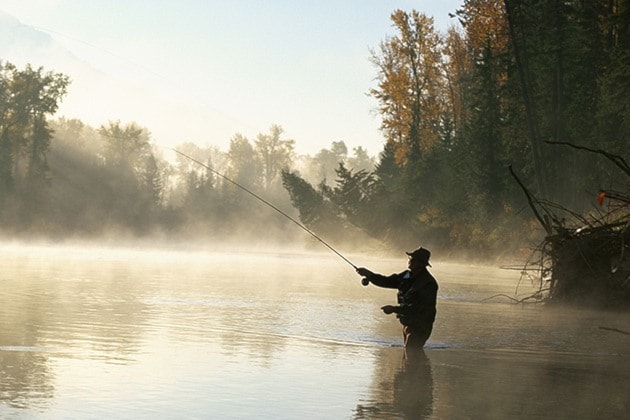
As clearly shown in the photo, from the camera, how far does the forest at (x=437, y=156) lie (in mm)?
46281

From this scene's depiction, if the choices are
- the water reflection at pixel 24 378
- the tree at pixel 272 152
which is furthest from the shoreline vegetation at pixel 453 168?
the tree at pixel 272 152

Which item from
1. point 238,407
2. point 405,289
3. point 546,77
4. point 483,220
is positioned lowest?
point 238,407

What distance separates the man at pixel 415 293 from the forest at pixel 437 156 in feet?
16.5

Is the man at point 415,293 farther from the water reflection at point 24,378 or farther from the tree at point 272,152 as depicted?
the tree at point 272,152

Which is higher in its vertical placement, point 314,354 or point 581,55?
point 581,55

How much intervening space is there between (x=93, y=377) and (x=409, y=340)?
17.2ft

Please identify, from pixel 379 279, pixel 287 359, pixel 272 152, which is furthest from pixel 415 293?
pixel 272 152

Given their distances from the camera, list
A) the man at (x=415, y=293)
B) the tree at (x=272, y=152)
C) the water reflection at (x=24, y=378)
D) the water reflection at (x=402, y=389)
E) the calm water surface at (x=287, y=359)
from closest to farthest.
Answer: the water reflection at (x=24, y=378)
the water reflection at (x=402, y=389)
the calm water surface at (x=287, y=359)
the man at (x=415, y=293)
the tree at (x=272, y=152)

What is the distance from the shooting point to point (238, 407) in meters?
10.0

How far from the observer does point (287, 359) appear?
45.6 feet

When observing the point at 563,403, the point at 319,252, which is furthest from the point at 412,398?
the point at 319,252

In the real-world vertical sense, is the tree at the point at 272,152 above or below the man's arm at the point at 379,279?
above

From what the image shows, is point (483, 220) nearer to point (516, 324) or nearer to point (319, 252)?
point (319, 252)

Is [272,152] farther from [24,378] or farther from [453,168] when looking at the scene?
[24,378]
